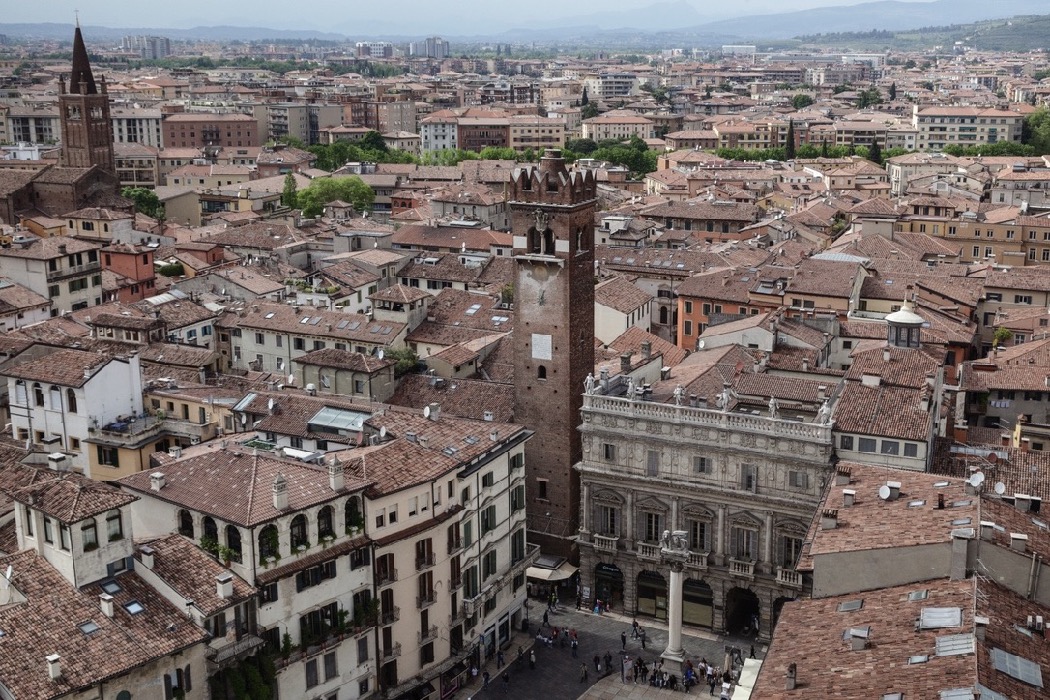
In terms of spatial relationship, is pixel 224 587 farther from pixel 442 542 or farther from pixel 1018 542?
pixel 1018 542

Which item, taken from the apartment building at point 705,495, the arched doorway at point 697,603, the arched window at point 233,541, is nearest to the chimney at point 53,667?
the arched window at point 233,541

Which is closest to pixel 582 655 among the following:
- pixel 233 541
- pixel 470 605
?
pixel 470 605

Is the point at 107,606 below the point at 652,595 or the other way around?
the other way around

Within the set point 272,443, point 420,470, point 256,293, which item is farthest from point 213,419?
point 256,293

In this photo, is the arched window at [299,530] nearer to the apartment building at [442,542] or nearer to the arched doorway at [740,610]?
the apartment building at [442,542]

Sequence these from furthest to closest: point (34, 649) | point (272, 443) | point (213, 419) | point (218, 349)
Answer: point (218, 349), point (213, 419), point (272, 443), point (34, 649)

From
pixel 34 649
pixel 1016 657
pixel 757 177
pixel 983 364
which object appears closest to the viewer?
pixel 1016 657

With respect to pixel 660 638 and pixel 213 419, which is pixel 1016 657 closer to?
pixel 660 638


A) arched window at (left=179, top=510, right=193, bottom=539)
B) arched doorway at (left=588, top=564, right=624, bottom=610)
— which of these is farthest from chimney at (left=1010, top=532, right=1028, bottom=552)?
arched window at (left=179, top=510, right=193, bottom=539)

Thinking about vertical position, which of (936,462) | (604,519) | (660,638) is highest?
(936,462)
